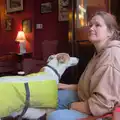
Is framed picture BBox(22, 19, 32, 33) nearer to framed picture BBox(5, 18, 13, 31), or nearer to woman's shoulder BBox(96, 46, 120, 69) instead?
framed picture BBox(5, 18, 13, 31)

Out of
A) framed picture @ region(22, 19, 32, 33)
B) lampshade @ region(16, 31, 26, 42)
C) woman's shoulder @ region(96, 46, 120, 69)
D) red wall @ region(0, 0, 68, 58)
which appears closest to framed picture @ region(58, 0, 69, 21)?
red wall @ region(0, 0, 68, 58)

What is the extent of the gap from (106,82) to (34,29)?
5.44m

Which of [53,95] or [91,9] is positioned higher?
[91,9]

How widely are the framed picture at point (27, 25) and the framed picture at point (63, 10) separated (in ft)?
3.35

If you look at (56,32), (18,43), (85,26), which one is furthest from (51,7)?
(85,26)

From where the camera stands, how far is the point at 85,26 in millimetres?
3959

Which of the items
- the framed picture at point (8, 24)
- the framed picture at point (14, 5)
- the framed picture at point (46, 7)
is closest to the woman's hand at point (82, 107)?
the framed picture at point (46, 7)

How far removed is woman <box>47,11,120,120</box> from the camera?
4.77ft

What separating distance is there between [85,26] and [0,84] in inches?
98.9

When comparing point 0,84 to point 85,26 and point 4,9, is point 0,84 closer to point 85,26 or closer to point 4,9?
point 85,26

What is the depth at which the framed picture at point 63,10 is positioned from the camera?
19.3 feet

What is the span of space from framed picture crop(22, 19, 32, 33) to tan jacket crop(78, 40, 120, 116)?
17.7 feet

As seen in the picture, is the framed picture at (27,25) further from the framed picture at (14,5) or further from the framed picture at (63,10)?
the framed picture at (63,10)

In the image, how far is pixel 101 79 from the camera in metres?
1.48
